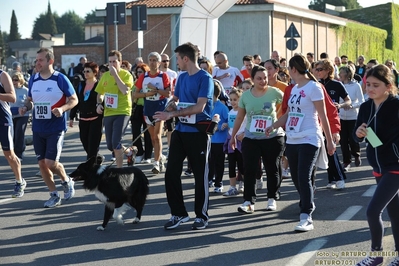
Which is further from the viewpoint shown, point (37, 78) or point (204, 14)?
point (204, 14)

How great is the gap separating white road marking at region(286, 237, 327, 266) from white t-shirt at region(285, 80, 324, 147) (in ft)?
3.74

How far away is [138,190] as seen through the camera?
8.61 meters

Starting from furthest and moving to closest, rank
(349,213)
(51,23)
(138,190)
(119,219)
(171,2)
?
(51,23), (171,2), (349,213), (138,190), (119,219)

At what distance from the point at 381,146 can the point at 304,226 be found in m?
2.03

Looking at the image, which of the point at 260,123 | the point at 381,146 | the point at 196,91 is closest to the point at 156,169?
the point at 260,123

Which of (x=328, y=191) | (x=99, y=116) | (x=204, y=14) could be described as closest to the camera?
(x=328, y=191)

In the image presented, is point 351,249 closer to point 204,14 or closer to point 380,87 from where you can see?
point 380,87

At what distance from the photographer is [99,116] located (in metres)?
12.2

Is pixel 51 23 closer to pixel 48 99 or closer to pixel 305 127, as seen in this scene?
pixel 48 99

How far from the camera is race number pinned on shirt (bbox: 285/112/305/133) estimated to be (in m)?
8.07

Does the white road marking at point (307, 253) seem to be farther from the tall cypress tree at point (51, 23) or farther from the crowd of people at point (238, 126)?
the tall cypress tree at point (51, 23)

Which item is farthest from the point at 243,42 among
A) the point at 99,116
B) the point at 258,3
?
the point at 99,116

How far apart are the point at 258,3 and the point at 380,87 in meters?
39.7

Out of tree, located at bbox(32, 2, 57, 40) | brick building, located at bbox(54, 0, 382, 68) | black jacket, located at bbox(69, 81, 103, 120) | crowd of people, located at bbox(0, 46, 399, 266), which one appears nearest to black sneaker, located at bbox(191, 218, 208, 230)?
crowd of people, located at bbox(0, 46, 399, 266)
